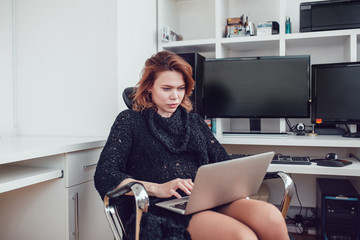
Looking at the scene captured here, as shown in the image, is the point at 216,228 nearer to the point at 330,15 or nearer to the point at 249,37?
the point at 249,37

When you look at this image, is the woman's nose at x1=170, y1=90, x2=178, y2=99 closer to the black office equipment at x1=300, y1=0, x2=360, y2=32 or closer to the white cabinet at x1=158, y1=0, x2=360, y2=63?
the white cabinet at x1=158, y1=0, x2=360, y2=63

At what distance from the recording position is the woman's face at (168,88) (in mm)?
1468

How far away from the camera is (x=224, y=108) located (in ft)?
7.55

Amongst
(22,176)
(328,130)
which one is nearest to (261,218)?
(22,176)

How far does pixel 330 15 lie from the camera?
86.6 inches

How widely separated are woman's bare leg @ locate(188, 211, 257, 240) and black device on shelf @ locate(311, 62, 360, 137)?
4.38 feet

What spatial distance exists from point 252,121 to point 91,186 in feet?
4.18

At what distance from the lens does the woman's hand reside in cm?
119

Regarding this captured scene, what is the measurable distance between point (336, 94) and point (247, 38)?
700 mm

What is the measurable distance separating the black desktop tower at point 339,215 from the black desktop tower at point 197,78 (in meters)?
0.95

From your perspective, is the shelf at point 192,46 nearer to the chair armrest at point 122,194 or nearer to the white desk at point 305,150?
the white desk at point 305,150

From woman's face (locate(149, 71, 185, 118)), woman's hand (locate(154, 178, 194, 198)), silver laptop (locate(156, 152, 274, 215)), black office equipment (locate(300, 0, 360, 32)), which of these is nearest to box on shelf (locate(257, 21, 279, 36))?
black office equipment (locate(300, 0, 360, 32))

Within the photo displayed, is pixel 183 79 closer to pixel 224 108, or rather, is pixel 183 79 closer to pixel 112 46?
pixel 112 46

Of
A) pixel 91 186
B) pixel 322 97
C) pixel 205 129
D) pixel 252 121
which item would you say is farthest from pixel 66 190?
pixel 322 97
